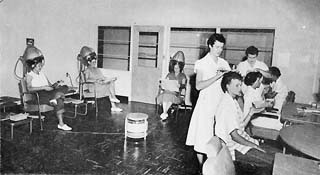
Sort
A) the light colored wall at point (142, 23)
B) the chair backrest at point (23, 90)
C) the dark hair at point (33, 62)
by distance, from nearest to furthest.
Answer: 1. the chair backrest at point (23, 90)
2. the dark hair at point (33, 62)
3. the light colored wall at point (142, 23)

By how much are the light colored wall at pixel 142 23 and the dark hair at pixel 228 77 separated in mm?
2768

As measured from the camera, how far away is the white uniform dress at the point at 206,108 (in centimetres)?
253

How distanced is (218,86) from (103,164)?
1.37 meters

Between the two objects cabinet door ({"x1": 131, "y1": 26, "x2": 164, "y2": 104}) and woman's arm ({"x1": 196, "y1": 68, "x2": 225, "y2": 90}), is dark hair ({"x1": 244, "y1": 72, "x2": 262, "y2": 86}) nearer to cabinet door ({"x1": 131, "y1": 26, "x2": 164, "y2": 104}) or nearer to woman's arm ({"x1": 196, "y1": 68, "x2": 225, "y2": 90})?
woman's arm ({"x1": 196, "y1": 68, "x2": 225, "y2": 90})

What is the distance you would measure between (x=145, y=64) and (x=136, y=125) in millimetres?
2881

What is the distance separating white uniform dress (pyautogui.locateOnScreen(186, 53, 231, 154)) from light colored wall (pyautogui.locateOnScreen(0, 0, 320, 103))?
2.64 m

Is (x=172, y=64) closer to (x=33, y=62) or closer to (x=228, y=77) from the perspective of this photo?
(x=33, y=62)

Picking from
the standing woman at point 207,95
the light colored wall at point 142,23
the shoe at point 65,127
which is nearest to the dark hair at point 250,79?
the standing woman at point 207,95

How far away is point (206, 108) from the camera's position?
2.53 metres

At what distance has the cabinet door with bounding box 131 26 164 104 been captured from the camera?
5.96 metres

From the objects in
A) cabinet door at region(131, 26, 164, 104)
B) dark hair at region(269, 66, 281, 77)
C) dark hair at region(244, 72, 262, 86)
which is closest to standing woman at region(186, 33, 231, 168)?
dark hair at region(244, 72, 262, 86)

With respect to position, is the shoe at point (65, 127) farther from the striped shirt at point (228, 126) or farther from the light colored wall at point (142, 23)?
the striped shirt at point (228, 126)

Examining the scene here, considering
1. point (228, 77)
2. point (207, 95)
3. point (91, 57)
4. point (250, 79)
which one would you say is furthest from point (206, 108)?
point (91, 57)

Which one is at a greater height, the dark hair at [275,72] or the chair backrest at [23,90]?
the dark hair at [275,72]
